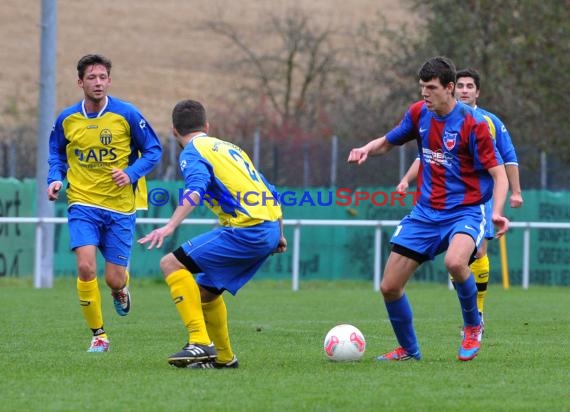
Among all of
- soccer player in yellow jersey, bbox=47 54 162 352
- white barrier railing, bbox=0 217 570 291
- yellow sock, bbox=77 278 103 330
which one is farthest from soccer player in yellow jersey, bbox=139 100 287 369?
white barrier railing, bbox=0 217 570 291

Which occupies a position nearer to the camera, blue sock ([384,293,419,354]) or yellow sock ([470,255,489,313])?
blue sock ([384,293,419,354])

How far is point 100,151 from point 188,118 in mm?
1930

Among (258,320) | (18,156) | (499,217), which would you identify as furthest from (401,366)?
(18,156)

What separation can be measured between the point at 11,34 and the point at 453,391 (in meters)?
49.6

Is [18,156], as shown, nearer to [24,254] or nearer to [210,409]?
[24,254]

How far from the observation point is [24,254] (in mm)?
19172

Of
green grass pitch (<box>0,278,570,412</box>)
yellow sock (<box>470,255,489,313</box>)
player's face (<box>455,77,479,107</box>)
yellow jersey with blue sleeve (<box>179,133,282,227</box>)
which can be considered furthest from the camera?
yellow sock (<box>470,255,489,313</box>)

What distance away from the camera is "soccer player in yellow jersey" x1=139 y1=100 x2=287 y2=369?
7758 mm

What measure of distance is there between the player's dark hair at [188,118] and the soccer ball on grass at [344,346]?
160 cm

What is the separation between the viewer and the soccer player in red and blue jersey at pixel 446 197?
27.1ft

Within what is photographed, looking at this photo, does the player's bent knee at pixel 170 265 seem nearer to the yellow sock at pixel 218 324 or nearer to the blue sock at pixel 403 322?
the yellow sock at pixel 218 324

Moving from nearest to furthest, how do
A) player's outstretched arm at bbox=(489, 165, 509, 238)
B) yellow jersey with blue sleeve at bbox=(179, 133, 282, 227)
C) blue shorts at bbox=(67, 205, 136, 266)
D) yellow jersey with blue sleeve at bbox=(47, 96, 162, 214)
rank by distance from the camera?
yellow jersey with blue sleeve at bbox=(179, 133, 282, 227)
player's outstretched arm at bbox=(489, 165, 509, 238)
blue shorts at bbox=(67, 205, 136, 266)
yellow jersey with blue sleeve at bbox=(47, 96, 162, 214)

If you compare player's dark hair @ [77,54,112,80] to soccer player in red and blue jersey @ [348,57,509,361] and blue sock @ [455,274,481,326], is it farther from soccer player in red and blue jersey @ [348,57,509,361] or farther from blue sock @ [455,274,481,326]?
blue sock @ [455,274,481,326]

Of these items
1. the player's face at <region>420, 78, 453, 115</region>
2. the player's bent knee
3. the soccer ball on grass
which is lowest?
the soccer ball on grass
